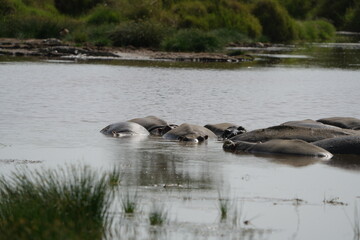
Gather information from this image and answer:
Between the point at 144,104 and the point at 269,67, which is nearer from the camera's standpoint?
the point at 144,104

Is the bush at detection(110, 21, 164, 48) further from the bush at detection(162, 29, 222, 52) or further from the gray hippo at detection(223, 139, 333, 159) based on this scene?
the gray hippo at detection(223, 139, 333, 159)

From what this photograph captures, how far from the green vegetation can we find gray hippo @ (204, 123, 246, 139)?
92.4 feet

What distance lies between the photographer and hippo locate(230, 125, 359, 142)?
46.0ft

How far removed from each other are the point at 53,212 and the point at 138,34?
37.5 m

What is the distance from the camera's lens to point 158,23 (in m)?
46.5

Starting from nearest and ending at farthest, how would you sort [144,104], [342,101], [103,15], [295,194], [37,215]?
1. [37,215]
2. [295,194]
3. [144,104]
4. [342,101]
5. [103,15]

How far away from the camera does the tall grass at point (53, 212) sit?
20.7 ft

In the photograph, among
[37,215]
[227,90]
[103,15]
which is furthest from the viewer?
[103,15]

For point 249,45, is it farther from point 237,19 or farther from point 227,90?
point 227,90

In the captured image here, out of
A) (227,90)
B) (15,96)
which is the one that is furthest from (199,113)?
(227,90)

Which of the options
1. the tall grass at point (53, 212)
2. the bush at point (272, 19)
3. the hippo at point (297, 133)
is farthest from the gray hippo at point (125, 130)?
the bush at point (272, 19)

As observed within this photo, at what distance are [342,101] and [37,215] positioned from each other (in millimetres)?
18436

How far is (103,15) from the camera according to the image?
50.5 m

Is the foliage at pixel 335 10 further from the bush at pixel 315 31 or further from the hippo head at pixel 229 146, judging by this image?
the hippo head at pixel 229 146
